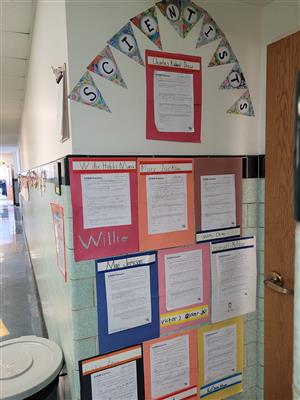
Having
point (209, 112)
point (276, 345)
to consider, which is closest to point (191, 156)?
point (209, 112)

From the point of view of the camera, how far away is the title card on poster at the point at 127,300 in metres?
1.22

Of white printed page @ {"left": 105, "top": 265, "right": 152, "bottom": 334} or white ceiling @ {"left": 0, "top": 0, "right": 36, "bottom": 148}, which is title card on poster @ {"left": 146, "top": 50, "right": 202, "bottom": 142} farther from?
→ white ceiling @ {"left": 0, "top": 0, "right": 36, "bottom": 148}

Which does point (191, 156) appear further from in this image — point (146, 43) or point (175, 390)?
point (175, 390)

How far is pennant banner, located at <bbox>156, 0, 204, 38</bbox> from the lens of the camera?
4.09ft

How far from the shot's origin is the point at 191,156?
1356 mm

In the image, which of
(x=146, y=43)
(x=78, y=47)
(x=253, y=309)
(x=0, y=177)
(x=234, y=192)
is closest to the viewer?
(x=78, y=47)

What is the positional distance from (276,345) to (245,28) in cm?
156

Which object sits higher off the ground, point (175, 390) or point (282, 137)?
point (282, 137)

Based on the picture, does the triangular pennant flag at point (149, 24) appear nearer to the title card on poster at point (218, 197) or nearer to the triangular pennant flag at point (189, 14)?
the triangular pennant flag at point (189, 14)

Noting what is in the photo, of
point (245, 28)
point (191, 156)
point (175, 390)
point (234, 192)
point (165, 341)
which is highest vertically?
point (245, 28)

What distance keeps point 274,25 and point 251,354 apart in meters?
1.66

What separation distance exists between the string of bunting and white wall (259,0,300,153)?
13cm

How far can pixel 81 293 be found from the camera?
1181 mm

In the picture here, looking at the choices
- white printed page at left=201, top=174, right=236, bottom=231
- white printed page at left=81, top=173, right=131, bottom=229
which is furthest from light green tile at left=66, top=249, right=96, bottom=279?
white printed page at left=201, top=174, right=236, bottom=231
